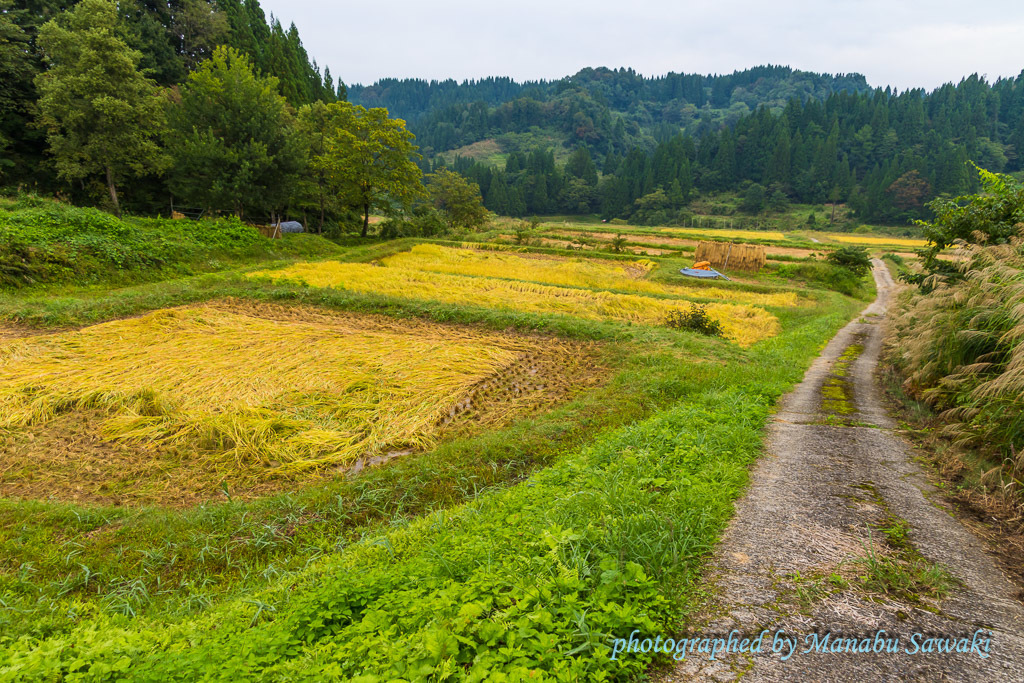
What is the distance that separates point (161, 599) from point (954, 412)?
8.54 m

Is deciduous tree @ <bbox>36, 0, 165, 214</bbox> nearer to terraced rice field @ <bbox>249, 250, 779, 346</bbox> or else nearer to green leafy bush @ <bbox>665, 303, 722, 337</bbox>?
terraced rice field @ <bbox>249, 250, 779, 346</bbox>

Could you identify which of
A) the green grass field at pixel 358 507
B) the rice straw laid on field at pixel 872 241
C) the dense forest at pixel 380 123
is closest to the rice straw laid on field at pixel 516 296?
the green grass field at pixel 358 507

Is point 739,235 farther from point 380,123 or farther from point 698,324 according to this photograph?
point 698,324

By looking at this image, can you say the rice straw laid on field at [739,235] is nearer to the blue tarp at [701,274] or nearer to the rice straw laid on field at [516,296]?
the blue tarp at [701,274]

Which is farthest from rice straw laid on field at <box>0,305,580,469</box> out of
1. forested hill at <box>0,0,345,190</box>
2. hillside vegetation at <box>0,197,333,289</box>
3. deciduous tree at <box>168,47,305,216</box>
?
forested hill at <box>0,0,345,190</box>

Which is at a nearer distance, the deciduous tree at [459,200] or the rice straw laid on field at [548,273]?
the rice straw laid on field at [548,273]

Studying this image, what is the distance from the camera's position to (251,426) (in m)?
6.20

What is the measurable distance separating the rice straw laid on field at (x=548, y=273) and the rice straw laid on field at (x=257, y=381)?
11.5m

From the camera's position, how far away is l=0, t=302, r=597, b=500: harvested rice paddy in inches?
226

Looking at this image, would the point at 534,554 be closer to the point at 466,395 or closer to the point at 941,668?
the point at 941,668

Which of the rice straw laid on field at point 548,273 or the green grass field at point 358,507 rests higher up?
the rice straw laid on field at point 548,273

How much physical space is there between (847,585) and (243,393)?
7.53 meters

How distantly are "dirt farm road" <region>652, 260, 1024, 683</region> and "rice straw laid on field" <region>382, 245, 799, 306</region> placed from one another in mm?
17090

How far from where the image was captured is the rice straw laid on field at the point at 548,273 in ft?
73.0
